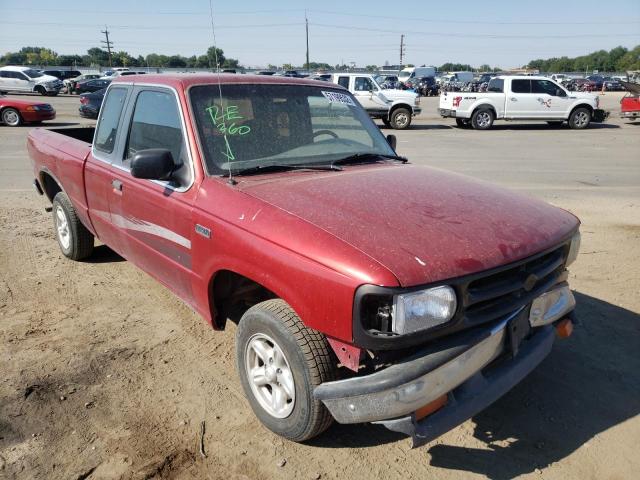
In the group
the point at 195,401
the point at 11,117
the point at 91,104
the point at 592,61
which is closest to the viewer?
the point at 195,401

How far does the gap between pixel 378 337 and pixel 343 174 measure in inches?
54.3

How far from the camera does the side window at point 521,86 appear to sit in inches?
763

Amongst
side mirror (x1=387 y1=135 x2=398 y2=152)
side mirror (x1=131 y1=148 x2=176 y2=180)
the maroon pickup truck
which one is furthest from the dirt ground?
side mirror (x1=387 y1=135 x2=398 y2=152)

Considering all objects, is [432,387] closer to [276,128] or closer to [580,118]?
[276,128]

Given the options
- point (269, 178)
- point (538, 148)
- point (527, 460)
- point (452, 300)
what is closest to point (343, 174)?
point (269, 178)

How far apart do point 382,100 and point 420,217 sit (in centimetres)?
1760

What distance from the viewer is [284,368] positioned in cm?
267

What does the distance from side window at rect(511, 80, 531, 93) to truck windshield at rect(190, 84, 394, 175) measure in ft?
57.5

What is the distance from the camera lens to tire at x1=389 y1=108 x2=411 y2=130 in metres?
19.7

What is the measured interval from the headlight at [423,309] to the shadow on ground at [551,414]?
94 centimetres

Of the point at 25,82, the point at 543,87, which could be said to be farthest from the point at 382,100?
the point at 25,82

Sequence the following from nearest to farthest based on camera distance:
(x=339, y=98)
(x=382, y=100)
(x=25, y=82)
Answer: (x=339, y=98) → (x=382, y=100) → (x=25, y=82)

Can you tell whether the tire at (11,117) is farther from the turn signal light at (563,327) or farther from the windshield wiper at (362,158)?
the turn signal light at (563,327)

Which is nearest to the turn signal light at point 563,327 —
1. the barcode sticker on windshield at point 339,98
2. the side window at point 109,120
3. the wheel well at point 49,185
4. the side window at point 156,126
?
the barcode sticker on windshield at point 339,98
